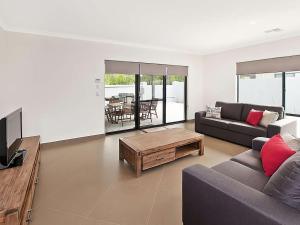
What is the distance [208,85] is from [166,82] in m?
1.68

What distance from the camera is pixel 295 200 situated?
3.97 ft

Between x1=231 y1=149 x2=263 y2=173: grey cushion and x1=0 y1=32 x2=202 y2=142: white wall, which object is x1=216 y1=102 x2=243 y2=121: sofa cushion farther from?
x1=0 y1=32 x2=202 y2=142: white wall

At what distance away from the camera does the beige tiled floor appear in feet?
6.44

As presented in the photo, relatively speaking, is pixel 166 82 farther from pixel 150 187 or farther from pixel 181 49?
pixel 150 187

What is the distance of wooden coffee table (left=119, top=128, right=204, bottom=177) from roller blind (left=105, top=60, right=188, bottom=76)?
2.24 m

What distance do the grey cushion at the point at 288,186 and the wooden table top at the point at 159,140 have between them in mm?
1769

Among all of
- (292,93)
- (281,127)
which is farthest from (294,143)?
(292,93)

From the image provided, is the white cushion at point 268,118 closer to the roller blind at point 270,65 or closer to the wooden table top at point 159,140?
the roller blind at point 270,65

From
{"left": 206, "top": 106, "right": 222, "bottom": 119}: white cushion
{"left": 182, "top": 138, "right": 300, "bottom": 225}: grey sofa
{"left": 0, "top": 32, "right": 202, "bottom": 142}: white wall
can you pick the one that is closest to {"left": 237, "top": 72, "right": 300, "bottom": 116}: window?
{"left": 206, "top": 106, "right": 222, "bottom": 119}: white cushion

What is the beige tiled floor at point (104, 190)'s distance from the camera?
1.96 metres

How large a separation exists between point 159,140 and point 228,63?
4019 mm

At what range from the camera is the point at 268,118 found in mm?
4008

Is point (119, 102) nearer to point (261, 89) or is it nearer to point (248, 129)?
point (248, 129)

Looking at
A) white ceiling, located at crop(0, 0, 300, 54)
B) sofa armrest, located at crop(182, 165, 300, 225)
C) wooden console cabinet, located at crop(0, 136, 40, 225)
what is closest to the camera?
sofa armrest, located at crop(182, 165, 300, 225)
